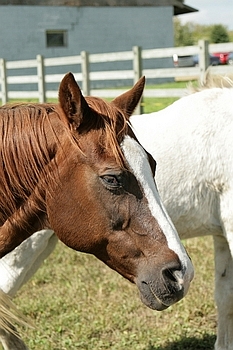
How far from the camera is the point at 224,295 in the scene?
405cm

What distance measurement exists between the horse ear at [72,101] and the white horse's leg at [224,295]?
197 cm

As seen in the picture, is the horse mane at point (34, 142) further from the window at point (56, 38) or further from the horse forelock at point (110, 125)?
the window at point (56, 38)

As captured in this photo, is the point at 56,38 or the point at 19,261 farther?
the point at 56,38

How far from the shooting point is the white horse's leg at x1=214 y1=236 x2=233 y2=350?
4.05 m

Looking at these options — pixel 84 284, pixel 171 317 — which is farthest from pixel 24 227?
pixel 84 284

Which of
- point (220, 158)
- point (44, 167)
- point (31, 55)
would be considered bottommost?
point (31, 55)

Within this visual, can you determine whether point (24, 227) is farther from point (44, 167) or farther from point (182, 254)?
point (182, 254)

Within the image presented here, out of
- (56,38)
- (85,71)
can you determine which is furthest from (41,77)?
(56,38)

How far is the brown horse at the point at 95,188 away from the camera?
2.29 meters

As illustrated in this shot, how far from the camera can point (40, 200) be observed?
8.04ft

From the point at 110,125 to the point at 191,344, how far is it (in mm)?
2462

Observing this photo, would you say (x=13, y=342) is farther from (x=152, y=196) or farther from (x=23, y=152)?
(x=152, y=196)

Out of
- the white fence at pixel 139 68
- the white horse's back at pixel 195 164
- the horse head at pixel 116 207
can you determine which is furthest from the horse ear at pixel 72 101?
the white fence at pixel 139 68

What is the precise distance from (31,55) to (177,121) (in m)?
18.9
